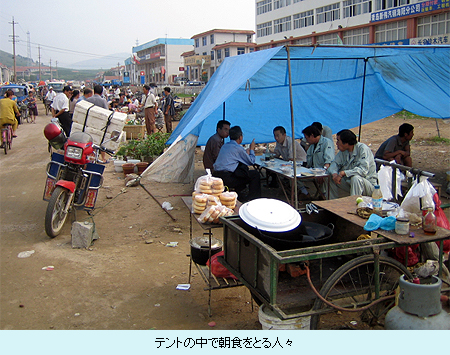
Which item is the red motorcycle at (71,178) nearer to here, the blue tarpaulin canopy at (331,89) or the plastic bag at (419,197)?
the blue tarpaulin canopy at (331,89)

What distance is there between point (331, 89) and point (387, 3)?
2320 cm

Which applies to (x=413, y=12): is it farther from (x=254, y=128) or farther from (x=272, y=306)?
(x=272, y=306)

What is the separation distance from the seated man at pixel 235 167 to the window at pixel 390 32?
23.3m

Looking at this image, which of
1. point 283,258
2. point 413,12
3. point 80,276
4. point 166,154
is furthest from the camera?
point 413,12

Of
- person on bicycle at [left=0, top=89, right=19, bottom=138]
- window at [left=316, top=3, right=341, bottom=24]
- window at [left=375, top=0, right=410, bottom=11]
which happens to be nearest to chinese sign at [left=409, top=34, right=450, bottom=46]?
window at [left=375, top=0, right=410, bottom=11]

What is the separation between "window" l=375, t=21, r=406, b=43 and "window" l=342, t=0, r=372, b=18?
2.42m

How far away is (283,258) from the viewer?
247 centimetres

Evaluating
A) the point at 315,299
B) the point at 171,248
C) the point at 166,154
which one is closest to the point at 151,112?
the point at 166,154

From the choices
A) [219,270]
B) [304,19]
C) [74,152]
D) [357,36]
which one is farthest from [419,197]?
[304,19]

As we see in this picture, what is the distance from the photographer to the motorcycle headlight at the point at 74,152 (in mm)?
5371

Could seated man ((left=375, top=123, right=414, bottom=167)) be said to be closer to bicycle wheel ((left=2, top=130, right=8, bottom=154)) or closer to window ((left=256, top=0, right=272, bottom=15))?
bicycle wheel ((left=2, top=130, right=8, bottom=154))

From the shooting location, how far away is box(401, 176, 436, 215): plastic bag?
3.03 meters

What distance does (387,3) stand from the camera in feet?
89.4

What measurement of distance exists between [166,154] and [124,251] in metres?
1.58
